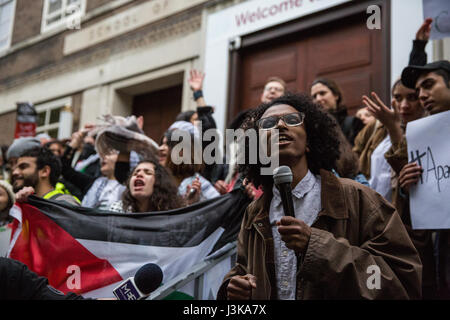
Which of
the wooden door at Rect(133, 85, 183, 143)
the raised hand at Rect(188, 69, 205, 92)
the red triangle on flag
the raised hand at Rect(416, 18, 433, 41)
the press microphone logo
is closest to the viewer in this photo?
the press microphone logo

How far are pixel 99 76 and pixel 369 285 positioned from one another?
32.3 feet

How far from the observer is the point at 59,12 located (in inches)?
497

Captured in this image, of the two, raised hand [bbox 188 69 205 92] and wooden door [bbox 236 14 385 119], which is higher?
wooden door [bbox 236 14 385 119]

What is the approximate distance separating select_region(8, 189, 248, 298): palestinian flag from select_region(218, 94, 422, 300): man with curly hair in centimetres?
95

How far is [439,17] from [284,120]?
2403 millimetres

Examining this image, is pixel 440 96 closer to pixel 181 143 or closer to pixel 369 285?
pixel 369 285

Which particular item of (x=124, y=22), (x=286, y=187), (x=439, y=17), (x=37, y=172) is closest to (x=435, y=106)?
(x=439, y=17)

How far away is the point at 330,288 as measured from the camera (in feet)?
6.82

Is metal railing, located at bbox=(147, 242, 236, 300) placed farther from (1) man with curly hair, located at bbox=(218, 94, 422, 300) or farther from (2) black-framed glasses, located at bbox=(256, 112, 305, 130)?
(2) black-framed glasses, located at bbox=(256, 112, 305, 130)

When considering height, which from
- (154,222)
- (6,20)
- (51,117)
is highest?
(6,20)

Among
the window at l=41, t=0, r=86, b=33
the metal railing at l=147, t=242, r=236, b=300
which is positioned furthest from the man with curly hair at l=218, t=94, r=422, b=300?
the window at l=41, t=0, r=86, b=33

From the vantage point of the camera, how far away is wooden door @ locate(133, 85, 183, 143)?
10.2 metres

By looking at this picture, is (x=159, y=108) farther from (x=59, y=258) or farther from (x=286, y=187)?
(x=286, y=187)

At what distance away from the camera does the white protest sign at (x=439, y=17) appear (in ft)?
13.7
